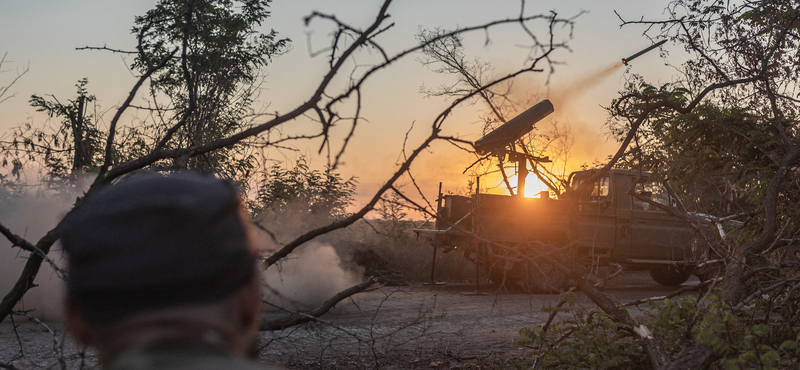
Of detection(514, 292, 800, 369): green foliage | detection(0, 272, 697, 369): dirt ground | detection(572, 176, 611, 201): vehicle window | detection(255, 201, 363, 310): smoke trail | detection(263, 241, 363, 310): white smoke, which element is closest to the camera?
detection(514, 292, 800, 369): green foliage

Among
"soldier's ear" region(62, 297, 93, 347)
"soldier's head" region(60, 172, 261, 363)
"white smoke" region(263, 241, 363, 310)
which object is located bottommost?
"white smoke" region(263, 241, 363, 310)

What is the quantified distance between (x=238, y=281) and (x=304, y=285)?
891 cm

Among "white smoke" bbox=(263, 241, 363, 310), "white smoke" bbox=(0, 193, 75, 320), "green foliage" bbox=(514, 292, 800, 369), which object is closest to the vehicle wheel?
"white smoke" bbox=(263, 241, 363, 310)

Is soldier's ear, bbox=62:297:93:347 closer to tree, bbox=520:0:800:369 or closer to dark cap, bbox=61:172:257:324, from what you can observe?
dark cap, bbox=61:172:257:324

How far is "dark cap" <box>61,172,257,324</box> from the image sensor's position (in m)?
0.73

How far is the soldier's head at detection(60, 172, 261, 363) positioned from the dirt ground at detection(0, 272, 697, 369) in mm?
2295

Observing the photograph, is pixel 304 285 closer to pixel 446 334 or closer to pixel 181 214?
pixel 446 334

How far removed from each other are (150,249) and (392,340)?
536cm

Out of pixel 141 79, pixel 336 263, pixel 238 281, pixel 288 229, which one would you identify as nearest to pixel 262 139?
pixel 141 79

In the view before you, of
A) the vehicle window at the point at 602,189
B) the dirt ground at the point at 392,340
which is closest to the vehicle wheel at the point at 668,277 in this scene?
the vehicle window at the point at 602,189

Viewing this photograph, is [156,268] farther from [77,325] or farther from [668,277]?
[668,277]

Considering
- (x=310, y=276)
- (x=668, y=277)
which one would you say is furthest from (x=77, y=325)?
(x=668, y=277)

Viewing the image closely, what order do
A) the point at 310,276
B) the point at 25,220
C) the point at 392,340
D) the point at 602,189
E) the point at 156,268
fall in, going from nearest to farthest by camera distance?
1. the point at 156,268
2. the point at 392,340
3. the point at 25,220
4. the point at 310,276
5. the point at 602,189

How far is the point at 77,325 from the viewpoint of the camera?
78 cm
